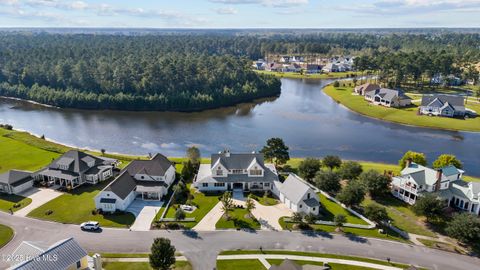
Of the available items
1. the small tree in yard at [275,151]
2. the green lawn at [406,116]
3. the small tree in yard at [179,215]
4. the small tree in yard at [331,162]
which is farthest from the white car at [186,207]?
the green lawn at [406,116]

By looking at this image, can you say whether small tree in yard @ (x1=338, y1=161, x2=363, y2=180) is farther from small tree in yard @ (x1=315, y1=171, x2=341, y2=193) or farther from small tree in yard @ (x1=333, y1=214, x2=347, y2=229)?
small tree in yard @ (x1=333, y1=214, x2=347, y2=229)

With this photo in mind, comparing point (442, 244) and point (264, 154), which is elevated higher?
point (264, 154)

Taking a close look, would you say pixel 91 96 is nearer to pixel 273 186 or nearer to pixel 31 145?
pixel 31 145

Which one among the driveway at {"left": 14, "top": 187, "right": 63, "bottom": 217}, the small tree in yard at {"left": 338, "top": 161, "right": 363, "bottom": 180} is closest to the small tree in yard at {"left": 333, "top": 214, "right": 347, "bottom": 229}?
the small tree in yard at {"left": 338, "top": 161, "right": 363, "bottom": 180}

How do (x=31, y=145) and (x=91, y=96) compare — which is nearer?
(x=31, y=145)

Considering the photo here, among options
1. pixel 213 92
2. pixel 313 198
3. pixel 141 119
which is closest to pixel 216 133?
pixel 141 119

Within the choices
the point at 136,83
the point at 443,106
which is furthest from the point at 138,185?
the point at 443,106

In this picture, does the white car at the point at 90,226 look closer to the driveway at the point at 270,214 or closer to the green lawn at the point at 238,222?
the green lawn at the point at 238,222

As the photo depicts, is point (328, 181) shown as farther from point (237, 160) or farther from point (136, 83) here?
point (136, 83)
